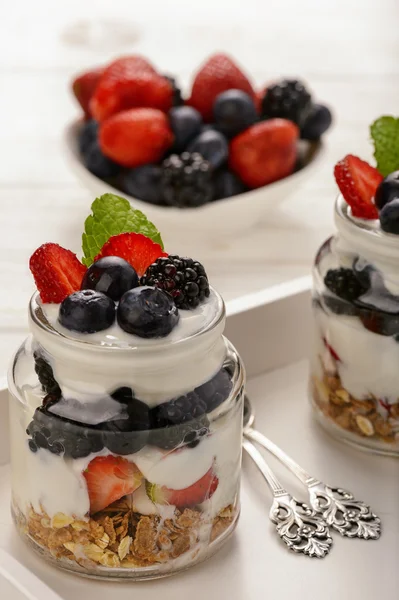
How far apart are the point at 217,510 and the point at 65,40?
82.6 inches

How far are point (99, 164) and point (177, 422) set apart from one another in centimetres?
101

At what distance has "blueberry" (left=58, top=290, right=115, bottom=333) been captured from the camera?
90cm

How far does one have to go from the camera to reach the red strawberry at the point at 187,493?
941mm

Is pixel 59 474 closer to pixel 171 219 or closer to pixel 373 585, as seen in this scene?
pixel 373 585

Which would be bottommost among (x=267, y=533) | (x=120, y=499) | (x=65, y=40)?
(x=65, y=40)

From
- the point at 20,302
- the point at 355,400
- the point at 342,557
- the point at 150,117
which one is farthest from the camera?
the point at 150,117

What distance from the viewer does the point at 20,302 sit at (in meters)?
1.69

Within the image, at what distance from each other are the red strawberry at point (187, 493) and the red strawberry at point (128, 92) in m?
1.04

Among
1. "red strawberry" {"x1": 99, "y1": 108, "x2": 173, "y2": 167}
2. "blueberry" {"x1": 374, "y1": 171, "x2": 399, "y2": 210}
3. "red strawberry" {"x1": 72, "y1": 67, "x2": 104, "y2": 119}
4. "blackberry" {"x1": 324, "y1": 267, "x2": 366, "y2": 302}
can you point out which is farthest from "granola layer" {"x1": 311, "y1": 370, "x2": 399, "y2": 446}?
"red strawberry" {"x1": 72, "y1": 67, "x2": 104, "y2": 119}

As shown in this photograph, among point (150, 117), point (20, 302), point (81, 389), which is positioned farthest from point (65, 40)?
point (81, 389)

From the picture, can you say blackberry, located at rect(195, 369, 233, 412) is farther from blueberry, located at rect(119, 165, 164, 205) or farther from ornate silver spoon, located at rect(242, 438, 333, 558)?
blueberry, located at rect(119, 165, 164, 205)

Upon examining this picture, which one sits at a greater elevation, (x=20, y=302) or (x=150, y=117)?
(x=150, y=117)

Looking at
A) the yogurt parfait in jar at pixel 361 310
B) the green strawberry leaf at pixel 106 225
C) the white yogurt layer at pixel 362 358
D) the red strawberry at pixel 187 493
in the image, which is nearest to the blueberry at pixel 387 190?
the yogurt parfait in jar at pixel 361 310

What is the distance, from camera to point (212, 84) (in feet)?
6.31
